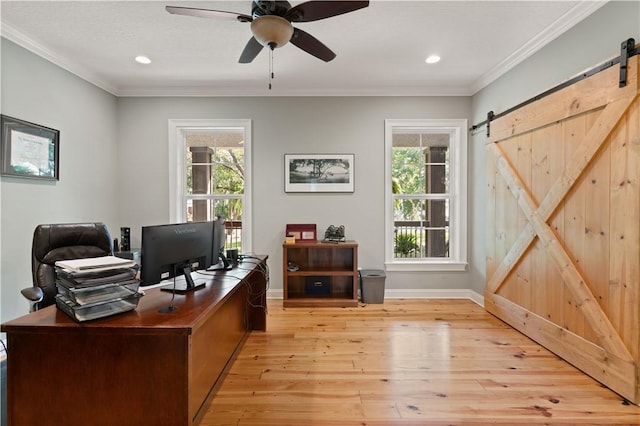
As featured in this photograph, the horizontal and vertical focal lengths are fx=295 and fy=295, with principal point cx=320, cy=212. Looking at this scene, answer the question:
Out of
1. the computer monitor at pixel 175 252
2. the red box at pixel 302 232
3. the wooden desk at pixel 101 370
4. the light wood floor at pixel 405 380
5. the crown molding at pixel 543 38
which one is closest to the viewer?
the wooden desk at pixel 101 370

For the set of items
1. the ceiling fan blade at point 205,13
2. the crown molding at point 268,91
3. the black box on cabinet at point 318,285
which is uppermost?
the crown molding at point 268,91

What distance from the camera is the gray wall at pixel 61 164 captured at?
248 cm

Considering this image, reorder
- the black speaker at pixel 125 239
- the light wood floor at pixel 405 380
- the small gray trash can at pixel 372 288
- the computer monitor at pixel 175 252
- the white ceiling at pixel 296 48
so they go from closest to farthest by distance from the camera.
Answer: the computer monitor at pixel 175 252 → the light wood floor at pixel 405 380 → the white ceiling at pixel 296 48 → the black speaker at pixel 125 239 → the small gray trash can at pixel 372 288

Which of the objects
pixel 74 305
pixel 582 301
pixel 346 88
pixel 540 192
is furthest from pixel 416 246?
pixel 74 305

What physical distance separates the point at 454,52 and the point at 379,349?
2915mm

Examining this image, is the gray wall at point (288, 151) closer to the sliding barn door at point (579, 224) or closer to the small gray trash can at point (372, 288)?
the small gray trash can at point (372, 288)

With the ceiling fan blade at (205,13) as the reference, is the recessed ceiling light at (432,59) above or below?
above

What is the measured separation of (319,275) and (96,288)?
2507 millimetres

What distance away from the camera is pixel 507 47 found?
2.83 m

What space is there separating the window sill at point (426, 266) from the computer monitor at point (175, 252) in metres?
2.54

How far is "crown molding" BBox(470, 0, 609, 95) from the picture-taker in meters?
2.18

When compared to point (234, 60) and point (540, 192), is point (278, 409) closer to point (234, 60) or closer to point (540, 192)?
point (540, 192)

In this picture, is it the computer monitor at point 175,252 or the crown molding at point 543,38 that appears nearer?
the computer monitor at point 175,252

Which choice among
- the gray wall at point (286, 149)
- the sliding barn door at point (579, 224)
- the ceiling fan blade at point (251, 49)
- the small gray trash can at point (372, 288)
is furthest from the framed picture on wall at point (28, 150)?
the sliding barn door at point (579, 224)
